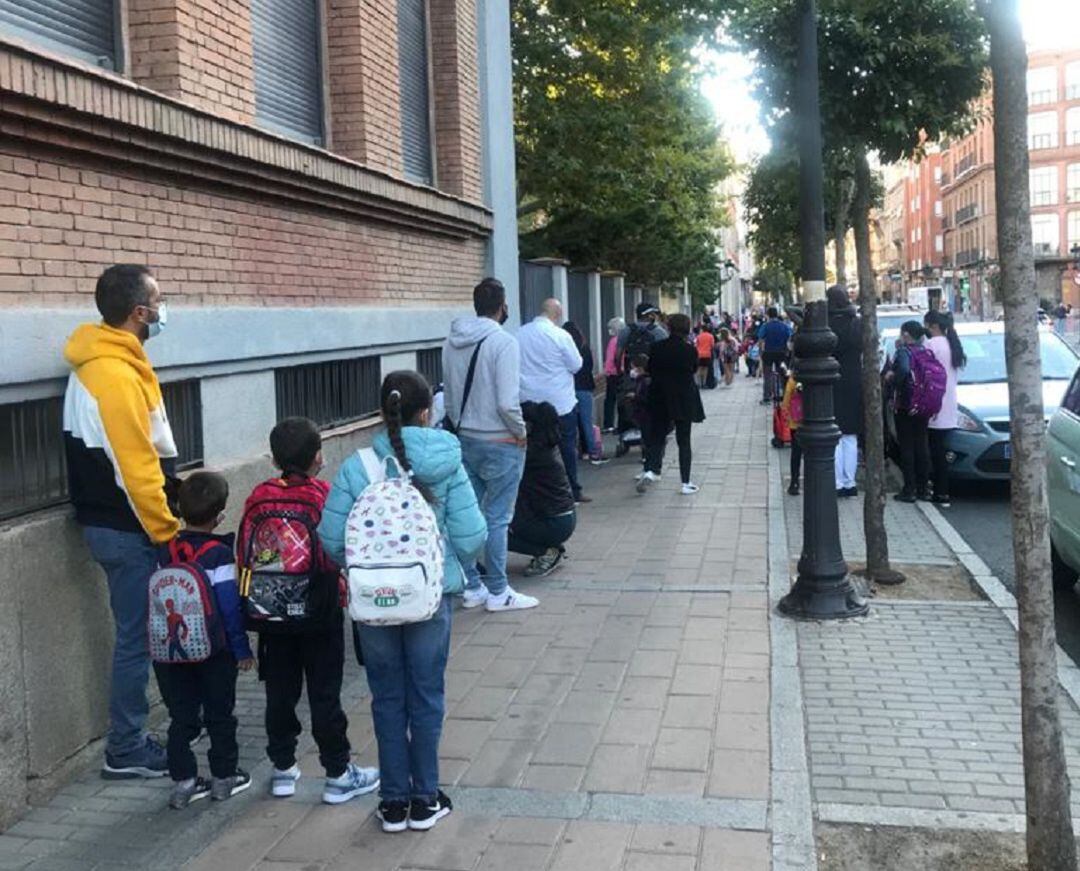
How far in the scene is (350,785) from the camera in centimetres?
471

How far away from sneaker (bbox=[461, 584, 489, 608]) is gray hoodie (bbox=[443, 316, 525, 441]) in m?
1.04

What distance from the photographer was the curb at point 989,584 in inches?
239

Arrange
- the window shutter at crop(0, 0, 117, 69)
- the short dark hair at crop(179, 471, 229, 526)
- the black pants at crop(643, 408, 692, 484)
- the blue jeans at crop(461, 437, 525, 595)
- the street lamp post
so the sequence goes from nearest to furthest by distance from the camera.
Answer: the short dark hair at crop(179, 471, 229, 526), the window shutter at crop(0, 0, 117, 69), the street lamp post, the blue jeans at crop(461, 437, 525, 595), the black pants at crop(643, 408, 692, 484)

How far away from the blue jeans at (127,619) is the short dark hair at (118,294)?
0.88 m

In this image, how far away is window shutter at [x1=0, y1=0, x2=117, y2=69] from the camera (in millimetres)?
5250

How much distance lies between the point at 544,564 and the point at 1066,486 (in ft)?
11.5

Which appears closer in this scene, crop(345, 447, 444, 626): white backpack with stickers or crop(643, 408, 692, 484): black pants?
crop(345, 447, 444, 626): white backpack with stickers

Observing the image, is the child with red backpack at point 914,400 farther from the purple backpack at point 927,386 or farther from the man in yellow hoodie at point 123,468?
the man in yellow hoodie at point 123,468

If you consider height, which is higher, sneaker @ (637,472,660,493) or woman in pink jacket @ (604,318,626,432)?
woman in pink jacket @ (604,318,626,432)

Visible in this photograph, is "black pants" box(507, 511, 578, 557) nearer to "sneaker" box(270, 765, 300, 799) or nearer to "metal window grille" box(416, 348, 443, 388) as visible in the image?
"metal window grille" box(416, 348, 443, 388)

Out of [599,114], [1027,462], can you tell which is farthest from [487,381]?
[599,114]

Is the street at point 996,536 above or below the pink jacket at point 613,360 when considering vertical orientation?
below

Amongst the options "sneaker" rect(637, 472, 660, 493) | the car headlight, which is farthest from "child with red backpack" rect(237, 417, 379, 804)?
the car headlight

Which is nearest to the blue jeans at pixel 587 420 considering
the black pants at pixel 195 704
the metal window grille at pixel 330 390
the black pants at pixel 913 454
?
the black pants at pixel 913 454
